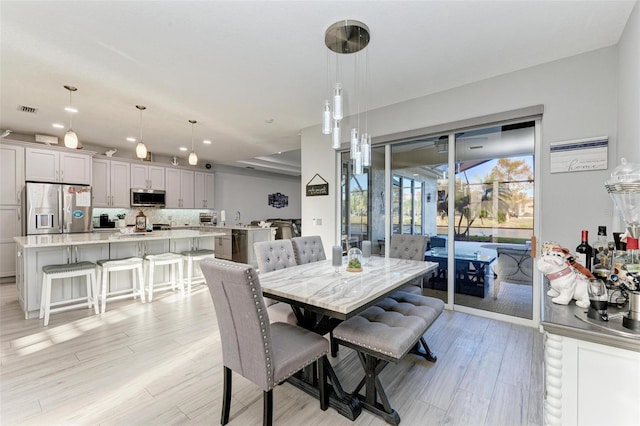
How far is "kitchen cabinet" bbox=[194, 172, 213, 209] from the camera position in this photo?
7.61 metres

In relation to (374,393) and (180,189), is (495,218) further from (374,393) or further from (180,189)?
(180,189)

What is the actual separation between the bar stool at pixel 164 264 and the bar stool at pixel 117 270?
113 mm

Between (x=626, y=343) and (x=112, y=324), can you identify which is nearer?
(x=626, y=343)

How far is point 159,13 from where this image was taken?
2066 mm

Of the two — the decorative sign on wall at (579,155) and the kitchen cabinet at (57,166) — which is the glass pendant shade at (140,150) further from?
the decorative sign on wall at (579,155)

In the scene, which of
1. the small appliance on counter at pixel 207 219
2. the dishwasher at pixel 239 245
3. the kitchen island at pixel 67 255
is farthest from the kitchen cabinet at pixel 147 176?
the kitchen island at pixel 67 255

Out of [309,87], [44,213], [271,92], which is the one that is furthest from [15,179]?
[309,87]

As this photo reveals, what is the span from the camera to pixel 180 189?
7246 millimetres

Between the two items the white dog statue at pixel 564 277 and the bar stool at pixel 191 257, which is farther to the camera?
the bar stool at pixel 191 257

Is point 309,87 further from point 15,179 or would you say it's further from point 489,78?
point 15,179

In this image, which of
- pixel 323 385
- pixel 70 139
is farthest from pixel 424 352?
pixel 70 139

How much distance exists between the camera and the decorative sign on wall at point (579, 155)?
2494mm

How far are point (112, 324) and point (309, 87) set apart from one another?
11.6ft

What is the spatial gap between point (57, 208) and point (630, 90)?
764cm
